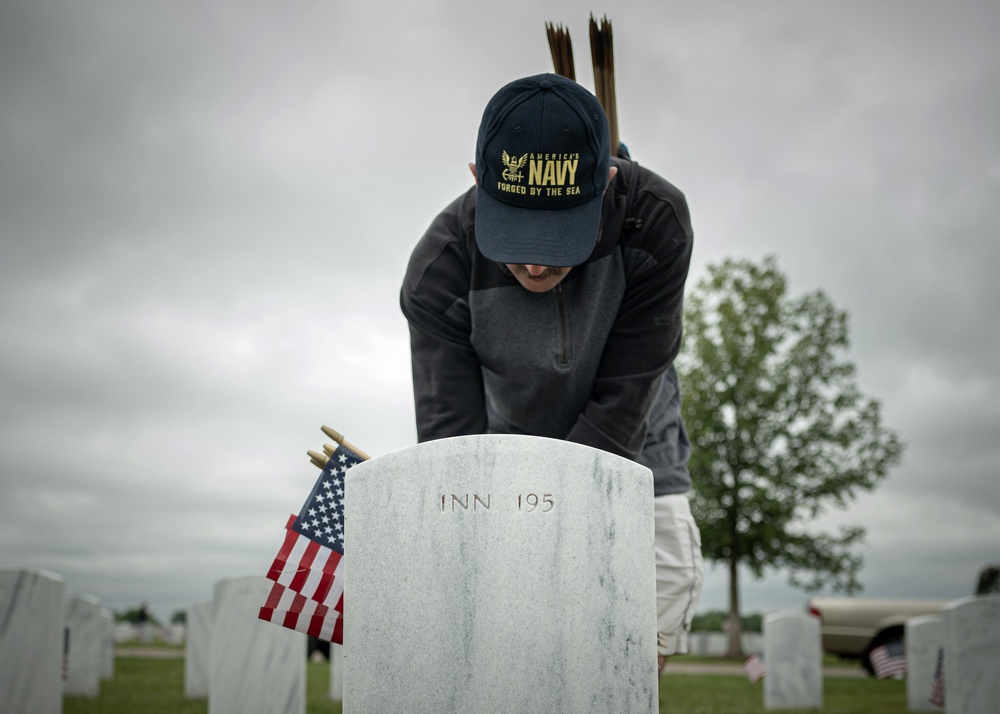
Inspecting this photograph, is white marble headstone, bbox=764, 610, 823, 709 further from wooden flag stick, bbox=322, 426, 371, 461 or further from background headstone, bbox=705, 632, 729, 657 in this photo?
background headstone, bbox=705, 632, 729, 657

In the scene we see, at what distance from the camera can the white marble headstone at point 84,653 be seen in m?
9.31

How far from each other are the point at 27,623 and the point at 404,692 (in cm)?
422

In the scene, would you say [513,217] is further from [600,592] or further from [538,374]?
[600,592]

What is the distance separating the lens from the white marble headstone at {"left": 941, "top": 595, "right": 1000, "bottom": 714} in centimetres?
600

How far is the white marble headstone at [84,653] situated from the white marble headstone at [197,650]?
1.09m

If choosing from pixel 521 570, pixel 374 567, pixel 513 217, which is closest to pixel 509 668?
pixel 521 570

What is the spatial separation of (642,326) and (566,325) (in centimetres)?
27

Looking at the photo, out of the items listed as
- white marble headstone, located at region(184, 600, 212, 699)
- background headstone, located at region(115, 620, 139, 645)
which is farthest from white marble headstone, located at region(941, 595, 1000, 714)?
background headstone, located at region(115, 620, 139, 645)

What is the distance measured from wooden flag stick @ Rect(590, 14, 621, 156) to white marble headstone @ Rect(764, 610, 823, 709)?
7.55m

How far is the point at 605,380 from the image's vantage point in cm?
302

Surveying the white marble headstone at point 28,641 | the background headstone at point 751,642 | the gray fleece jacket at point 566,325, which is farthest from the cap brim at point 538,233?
the background headstone at point 751,642

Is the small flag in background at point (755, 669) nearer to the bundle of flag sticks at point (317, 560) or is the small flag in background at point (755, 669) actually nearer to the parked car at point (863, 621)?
the parked car at point (863, 621)

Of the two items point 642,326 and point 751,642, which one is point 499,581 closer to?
point 642,326

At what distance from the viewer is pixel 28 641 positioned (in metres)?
5.45
